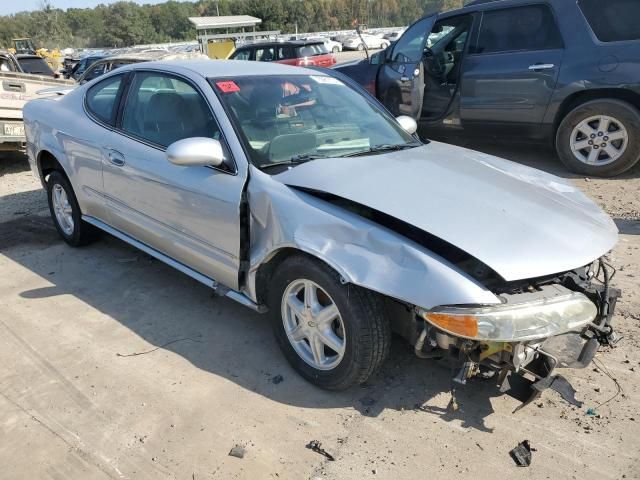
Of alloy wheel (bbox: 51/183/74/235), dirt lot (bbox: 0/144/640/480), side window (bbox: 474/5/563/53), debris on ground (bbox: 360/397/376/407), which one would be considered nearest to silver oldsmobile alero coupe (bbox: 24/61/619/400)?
debris on ground (bbox: 360/397/376/407)

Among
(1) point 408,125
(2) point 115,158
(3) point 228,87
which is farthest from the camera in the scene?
(1) point 408,125

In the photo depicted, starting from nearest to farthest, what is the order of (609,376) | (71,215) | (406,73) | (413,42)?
1. (609,376)
2. (71,215)
3. (406,73)
4. (413,42)

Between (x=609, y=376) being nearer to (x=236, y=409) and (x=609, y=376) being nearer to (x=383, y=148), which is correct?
(x=383, y=148)

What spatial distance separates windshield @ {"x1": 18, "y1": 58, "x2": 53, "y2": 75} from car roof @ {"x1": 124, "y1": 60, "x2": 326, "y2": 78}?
10.4 metres

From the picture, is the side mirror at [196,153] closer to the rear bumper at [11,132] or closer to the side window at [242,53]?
the rear bumper at [11,132]

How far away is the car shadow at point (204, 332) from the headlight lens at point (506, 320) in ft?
2.04

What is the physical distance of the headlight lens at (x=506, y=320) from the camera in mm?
2221

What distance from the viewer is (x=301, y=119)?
3.37m

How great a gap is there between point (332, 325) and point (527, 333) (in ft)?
3.15

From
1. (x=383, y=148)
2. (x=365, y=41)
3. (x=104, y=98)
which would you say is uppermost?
(x=104, y=98)

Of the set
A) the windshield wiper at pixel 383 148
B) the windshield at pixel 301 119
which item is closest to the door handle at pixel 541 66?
the windshield at pixel 301 119

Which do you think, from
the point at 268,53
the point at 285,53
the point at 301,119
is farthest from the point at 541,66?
the point at 268,53

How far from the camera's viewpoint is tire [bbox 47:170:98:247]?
15.1 feet

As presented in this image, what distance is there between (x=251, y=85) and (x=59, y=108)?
2.19 metres
